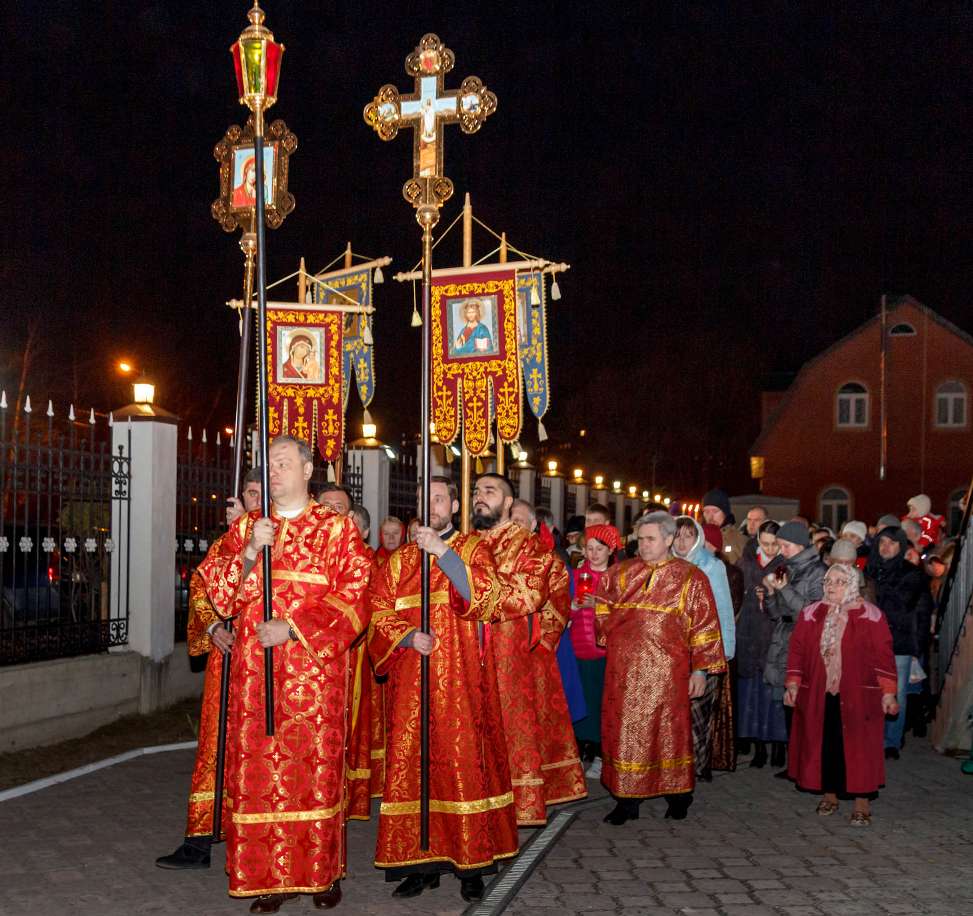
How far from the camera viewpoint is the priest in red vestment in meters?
7.48

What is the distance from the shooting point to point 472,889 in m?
5.70

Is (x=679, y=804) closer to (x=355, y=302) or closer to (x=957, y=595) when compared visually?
(x=957, y=595)

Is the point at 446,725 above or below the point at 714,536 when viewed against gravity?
below

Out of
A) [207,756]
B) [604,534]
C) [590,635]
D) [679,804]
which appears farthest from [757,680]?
[207,756]

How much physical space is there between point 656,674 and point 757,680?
7.79ft

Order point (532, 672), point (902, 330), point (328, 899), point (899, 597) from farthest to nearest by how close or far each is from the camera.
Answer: point (902, 330), point (899, 597), point (532, 672), point (328, 899)

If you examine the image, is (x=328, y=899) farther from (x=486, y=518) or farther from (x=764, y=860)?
(x=764, y=860)

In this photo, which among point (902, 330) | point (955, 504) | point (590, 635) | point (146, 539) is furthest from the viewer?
point (902, 330)

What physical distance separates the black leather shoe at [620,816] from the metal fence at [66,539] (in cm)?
445

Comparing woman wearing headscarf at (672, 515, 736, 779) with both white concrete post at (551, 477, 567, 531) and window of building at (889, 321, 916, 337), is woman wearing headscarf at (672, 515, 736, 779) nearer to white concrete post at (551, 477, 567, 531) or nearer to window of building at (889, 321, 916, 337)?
white concrete post at (551, 477, 567, 531)

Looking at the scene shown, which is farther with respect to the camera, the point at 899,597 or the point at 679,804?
the point at 899,597

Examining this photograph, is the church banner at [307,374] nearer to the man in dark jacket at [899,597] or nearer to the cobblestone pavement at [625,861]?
the cobblestone pavement at [625,861]

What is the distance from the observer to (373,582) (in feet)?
19.8

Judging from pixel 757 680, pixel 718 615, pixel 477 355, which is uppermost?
pixel 477 355
